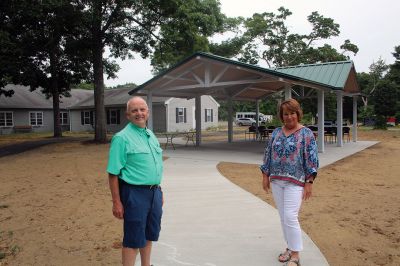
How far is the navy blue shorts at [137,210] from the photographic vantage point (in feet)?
10.1

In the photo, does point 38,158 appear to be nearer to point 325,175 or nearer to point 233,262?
point 325,175

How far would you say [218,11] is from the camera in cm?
2069

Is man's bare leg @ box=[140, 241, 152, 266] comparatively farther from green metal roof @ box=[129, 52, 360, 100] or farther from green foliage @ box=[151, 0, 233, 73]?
green foliage @ box=[151, 0, 233, 73]

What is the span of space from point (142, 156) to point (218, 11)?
18.9 m

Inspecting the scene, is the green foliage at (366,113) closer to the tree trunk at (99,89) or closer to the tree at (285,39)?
the tree at (285,39)

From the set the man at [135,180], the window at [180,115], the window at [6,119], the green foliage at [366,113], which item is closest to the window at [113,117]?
the window at [180,115]

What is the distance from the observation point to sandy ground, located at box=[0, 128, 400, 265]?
431 cm

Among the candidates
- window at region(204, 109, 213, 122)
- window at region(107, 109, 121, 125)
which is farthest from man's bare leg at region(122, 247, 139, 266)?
window at region(204, 109, 213, 122)

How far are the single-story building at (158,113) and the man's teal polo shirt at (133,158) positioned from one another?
1100 inches

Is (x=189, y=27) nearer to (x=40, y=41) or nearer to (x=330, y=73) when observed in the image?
(x=330, y=73)

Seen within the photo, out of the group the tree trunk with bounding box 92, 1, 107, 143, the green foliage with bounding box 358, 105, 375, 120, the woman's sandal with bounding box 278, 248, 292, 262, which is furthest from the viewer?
the green foliage with bounding box 358, 105, 375, 120

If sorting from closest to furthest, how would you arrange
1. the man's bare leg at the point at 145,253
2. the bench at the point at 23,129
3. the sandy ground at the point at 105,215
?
the man's bare leg at the point at 145,253 < the sandy ground at the point at 105,215 < the bench at the point at 23,129

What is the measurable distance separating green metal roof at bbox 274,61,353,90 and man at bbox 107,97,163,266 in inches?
547

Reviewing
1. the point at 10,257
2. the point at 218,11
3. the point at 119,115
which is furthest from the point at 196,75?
the point at 119,115
